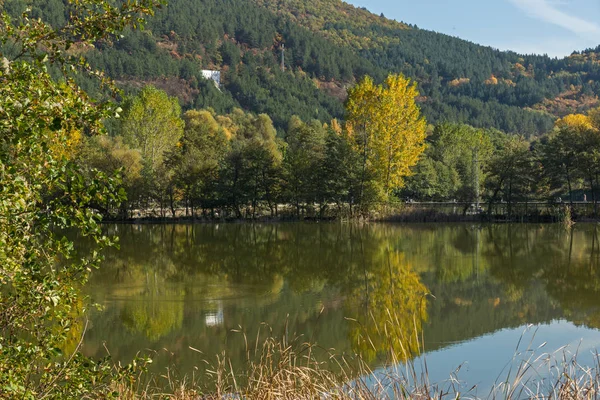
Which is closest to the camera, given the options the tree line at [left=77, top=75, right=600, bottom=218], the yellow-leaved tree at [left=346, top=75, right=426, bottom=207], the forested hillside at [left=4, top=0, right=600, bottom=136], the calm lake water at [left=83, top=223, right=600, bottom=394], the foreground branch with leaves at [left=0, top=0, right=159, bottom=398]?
the foreground branch with leaves at [left=0, top=0, right=159, bottom=398]

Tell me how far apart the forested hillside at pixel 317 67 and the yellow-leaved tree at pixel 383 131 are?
56158 mm

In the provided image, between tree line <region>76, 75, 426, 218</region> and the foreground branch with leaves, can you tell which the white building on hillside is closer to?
tree line <region>76, 75, 426, 218</region>

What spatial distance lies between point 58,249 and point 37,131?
849 millimetres

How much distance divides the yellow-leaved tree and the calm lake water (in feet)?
27.9

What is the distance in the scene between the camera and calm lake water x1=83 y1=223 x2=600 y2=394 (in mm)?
10016

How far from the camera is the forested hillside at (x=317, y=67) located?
103m

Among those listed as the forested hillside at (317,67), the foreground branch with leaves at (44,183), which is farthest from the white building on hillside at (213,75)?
the foreground branch with leaves at (44,183)

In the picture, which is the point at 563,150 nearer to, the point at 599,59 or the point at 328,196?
the point at 328,196

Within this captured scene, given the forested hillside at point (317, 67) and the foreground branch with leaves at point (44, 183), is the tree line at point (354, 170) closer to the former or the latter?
the foreground branch with leaves at point (44, 183)

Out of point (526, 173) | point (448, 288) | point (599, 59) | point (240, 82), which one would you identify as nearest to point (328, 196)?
point (526, 173)

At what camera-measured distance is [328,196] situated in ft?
120

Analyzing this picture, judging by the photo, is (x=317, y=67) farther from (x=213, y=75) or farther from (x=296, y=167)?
(x=296, y=167)

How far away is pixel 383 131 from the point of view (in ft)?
116

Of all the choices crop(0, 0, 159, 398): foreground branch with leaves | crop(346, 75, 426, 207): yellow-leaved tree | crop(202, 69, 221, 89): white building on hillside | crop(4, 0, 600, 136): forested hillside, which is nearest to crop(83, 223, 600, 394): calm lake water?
crop(0, 0, 159, 398): foreground branch with leaves
